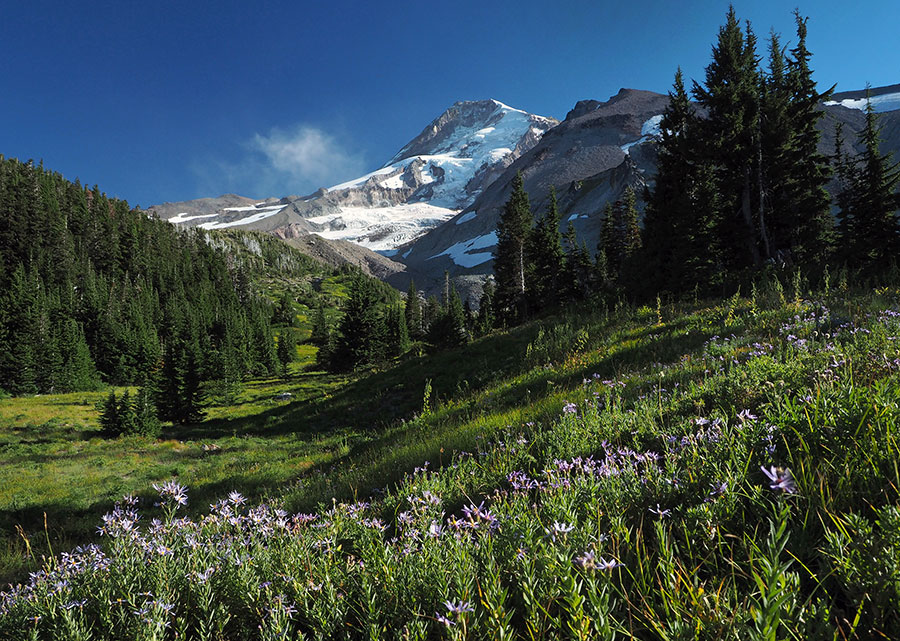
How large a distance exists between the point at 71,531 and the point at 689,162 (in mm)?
31937

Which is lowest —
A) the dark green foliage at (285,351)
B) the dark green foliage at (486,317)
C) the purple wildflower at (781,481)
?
the dark green foliage at (285,351)

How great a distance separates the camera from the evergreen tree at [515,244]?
133 feet

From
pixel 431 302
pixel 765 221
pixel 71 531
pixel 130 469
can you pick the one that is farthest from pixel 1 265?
pixel 765 221

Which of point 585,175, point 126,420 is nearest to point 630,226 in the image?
point 126,420

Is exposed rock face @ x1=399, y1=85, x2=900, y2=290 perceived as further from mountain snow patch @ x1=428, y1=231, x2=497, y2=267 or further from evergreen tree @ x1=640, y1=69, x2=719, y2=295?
evergreen tree @ x1=640, y1=69, x2=719, y2=295

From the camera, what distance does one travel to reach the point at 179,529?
7.79ft

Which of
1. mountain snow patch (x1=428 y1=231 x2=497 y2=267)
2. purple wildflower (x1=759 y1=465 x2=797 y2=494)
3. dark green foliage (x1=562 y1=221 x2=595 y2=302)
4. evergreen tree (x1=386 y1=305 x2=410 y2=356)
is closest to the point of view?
purple wildflower (x1=759 y1=465 x2=797 y2=494)

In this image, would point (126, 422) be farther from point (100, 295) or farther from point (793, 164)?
point (100, 295)

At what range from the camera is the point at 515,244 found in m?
40.6

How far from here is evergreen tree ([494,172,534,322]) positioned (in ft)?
133

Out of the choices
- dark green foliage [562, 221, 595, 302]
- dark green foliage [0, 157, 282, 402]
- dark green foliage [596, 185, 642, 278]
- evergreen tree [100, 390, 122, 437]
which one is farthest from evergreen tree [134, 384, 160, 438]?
dark green foliage [596, 185, 642, 278]

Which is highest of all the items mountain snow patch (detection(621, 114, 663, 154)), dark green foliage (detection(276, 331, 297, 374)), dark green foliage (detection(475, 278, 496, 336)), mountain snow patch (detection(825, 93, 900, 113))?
mountain snow patch (detection(621, 114, 663, 154))

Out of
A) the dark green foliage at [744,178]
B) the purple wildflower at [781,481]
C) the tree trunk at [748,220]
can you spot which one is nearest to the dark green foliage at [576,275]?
the dark green foliage at [744,178]

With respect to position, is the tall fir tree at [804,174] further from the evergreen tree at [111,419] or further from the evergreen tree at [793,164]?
the evergreen tree at [111,419]
